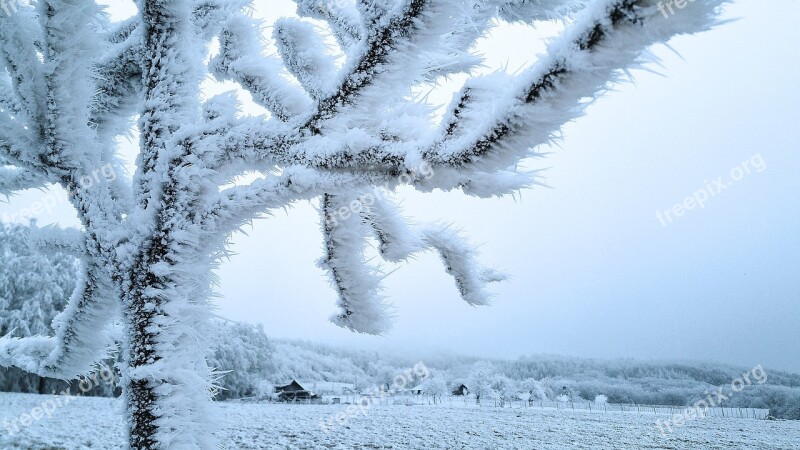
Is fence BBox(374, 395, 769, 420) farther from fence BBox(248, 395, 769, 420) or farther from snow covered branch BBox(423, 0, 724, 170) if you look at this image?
snow covered branch BBox(423, 0, 724, 170)

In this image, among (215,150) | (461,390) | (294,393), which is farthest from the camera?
(461,390)

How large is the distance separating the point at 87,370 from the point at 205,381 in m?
1.06

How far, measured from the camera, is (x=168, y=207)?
1.37 m

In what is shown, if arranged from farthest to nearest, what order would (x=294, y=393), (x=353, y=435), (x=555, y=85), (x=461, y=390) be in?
(x=461, y=390) → (x=294, y=393) → (x=353, y=435) → (x=555, y=85)

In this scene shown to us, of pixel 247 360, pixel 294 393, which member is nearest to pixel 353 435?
pixel 247 360

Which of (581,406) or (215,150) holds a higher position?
(215,150)

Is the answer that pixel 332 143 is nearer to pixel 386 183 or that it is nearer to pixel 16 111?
pixel 386 183

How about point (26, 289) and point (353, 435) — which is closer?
point (353, 435)

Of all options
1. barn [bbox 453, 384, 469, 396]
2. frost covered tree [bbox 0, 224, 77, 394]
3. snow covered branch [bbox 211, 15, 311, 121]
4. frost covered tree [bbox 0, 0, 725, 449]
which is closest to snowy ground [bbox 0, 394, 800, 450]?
frost covered tree [bbox 0, 224, 77, 394]

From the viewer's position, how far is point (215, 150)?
52.5 inches

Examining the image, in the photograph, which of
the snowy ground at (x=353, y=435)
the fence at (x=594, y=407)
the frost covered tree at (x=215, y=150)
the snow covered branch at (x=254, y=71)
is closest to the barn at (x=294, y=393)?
the fence at (x=594, y=407)

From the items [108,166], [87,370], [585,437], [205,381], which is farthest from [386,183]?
[585,437]

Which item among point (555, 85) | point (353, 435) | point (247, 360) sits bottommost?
point (353, 435)

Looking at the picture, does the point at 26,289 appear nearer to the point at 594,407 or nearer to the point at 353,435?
the point at 353,435
